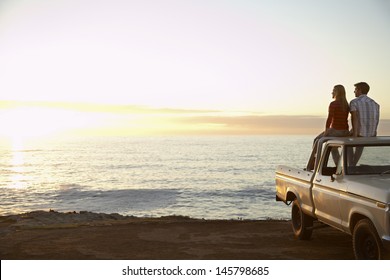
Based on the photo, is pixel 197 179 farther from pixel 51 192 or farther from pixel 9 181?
pixel 9 181

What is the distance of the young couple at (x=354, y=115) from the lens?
8556 millimetres

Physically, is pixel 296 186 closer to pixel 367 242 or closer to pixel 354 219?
pixel 354 219

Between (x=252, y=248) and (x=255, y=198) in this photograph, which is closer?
(x=252, y=248)

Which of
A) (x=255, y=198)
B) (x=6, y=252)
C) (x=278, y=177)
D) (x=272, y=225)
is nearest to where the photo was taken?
(x=6, y=252)

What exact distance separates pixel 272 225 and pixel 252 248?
2.72 m

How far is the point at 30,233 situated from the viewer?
33.2ft

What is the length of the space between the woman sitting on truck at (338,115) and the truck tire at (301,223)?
938mm

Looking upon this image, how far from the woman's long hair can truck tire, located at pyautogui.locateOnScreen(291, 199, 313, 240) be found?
2.12 m

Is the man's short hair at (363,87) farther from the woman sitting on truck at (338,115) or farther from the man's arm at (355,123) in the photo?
the man's arm at (355,123)

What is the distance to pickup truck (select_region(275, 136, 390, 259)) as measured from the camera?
554cm

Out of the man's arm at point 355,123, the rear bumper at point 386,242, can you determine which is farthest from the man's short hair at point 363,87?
the rear bumper at point 386,242

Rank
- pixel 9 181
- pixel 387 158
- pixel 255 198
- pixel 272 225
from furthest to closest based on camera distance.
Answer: pixel 9 181, pixel 255 198, pixel 272 225, pixel 387 158
